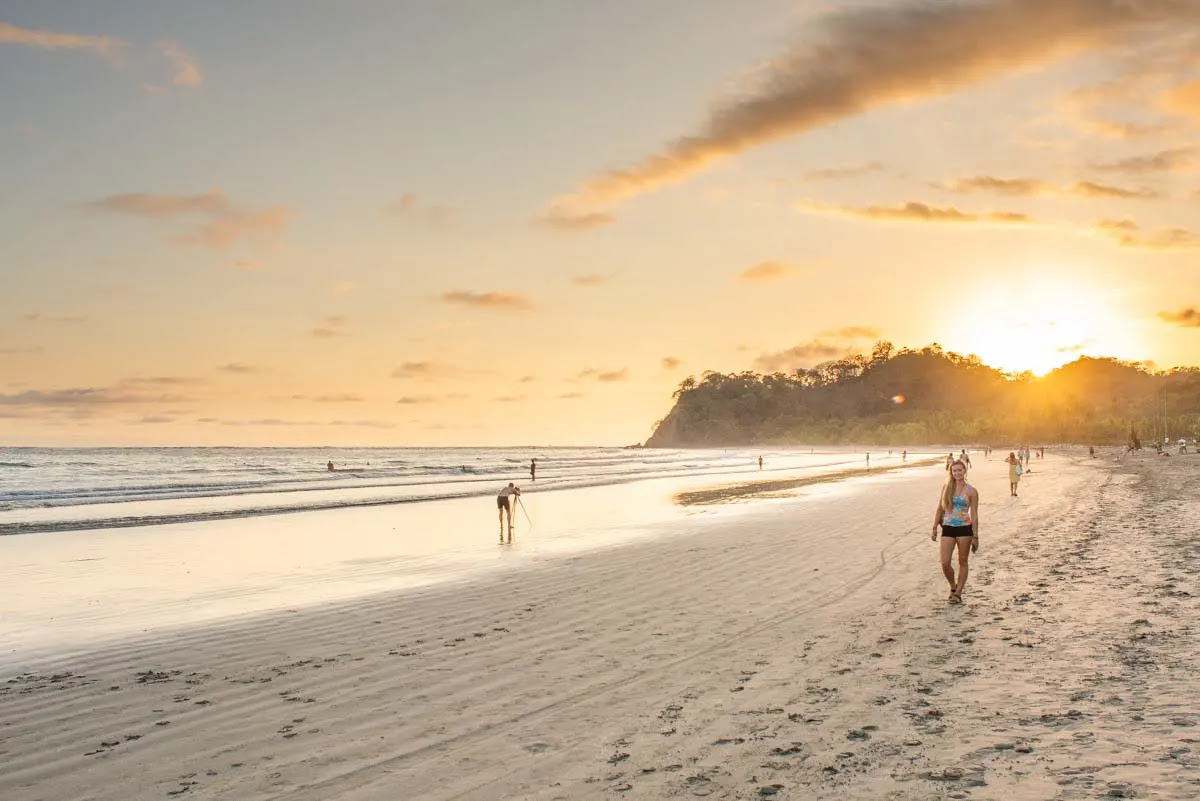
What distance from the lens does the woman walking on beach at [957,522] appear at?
11.8 metres

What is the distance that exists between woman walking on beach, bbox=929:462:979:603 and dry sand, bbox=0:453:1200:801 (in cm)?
58

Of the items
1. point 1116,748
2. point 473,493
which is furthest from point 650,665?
point 473,493

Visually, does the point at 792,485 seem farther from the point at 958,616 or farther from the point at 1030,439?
the point at 1030,439

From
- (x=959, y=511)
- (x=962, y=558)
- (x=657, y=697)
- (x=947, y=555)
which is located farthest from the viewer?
(x=959, y=511)

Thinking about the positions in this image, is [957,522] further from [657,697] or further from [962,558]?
[657,697]

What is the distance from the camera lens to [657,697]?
754 cm

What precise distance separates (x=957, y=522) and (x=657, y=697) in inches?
260

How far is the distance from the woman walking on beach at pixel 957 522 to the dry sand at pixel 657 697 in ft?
1.91

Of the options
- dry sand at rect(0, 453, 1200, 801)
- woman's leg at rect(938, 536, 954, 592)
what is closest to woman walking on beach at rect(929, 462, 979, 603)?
woman's leg at rect(938, 536, 954, 592)

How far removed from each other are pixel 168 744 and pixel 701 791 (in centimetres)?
438

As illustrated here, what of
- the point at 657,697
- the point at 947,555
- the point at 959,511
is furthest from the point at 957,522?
the point at 657,697

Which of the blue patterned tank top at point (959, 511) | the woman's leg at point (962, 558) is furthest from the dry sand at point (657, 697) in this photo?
the blue patterned tank top at point (959, 511)

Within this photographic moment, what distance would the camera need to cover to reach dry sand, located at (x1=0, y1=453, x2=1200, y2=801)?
5.66 meters

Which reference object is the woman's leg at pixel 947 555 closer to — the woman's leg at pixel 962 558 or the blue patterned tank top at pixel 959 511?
the woman's leg at pixel 962 558
